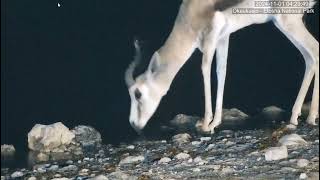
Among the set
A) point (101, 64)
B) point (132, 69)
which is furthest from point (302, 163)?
point (101, 64)

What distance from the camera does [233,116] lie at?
34.5 ft

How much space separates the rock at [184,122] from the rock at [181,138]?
0.67 m

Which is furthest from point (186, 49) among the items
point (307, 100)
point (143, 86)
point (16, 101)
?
point (16, 101)

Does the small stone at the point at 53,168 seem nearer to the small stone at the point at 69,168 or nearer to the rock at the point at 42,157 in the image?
the small stone at the point at 69,168

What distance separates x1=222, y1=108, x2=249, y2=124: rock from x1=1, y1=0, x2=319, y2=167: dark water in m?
0.31

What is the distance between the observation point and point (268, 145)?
8.18 meters

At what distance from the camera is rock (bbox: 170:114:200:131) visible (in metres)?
10.2

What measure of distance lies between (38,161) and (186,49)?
2.44 metres

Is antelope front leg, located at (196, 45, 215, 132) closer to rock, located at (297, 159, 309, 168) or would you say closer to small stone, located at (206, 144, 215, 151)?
small stone, located at (206, 144, 215, 151)

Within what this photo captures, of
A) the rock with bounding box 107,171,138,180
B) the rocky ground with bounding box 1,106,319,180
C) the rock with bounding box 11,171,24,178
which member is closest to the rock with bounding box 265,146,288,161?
the rocky ground with bounding box 1,106,319,180

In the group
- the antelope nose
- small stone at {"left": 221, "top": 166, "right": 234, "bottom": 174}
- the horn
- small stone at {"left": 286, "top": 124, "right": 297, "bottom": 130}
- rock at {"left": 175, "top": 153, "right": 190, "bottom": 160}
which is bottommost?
small stone at {"left": 221, "top": 166, "right": 234, "bottom": 174}

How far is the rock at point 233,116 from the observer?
33.9 ft

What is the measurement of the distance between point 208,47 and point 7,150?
330cm

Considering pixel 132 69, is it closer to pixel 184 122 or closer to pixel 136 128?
pixel 136 128
